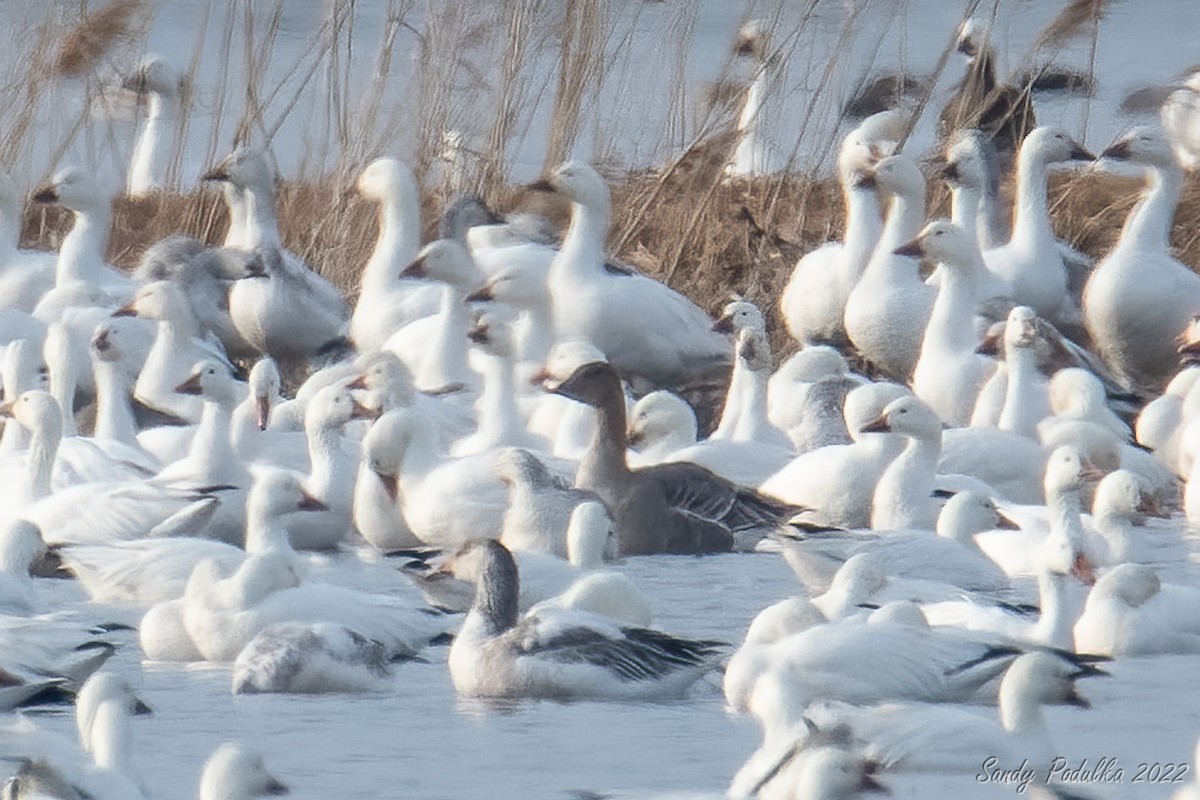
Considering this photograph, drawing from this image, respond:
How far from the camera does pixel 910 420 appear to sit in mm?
9266

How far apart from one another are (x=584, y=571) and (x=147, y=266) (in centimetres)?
568

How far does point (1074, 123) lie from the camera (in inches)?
702

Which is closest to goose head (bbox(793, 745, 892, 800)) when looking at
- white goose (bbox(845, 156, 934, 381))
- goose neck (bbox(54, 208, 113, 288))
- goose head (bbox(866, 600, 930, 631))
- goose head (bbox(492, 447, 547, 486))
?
goose head (bbox(866, 600, 930, 631))

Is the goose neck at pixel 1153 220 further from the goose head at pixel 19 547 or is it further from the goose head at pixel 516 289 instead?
the goose head at pixel 19 547

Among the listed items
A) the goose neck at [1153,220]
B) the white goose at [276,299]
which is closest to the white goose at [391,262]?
the white goose at [276,299]

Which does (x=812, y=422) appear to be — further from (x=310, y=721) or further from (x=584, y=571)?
(x=310, y=721)

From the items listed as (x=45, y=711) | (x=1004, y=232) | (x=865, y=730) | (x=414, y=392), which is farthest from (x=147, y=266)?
(x=865, y=730)

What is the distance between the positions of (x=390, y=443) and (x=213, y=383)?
0.81 meters

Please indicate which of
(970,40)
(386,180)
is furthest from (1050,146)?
(970,40)

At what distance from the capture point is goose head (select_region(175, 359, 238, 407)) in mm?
9828

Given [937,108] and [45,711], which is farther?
[937,108]

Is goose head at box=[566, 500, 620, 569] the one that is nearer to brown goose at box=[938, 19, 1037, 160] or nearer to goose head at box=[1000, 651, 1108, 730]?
goose head at box=[1000, 651, 1108, 730]

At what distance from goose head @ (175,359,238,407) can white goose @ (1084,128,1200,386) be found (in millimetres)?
4098

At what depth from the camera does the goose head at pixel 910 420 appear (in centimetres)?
926
